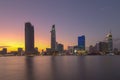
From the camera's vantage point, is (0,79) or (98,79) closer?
(98,79)

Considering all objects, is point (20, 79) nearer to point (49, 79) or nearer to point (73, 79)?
point (49, 79)

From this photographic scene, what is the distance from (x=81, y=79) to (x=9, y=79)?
873 inches

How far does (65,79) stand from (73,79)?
232 cm

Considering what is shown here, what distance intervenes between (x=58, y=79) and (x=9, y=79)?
50.8ft

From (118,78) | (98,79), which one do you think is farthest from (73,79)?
(118,78)

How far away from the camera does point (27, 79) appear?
6825 centimetres

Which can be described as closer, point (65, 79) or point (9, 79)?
point (65, 79)

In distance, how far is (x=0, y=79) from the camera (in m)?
69.7

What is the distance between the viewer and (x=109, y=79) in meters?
65.1

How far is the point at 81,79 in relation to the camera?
6662 cm

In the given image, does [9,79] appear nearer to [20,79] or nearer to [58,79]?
[20,79]

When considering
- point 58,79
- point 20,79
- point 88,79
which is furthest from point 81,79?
point 20,79

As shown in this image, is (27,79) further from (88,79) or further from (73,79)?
(88,79)

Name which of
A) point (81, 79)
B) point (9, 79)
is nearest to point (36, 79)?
point (9, 79)
